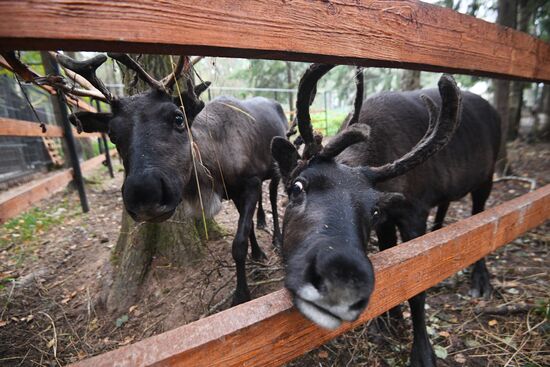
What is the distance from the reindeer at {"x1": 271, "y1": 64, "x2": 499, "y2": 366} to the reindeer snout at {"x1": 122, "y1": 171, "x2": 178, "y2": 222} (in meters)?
0.95

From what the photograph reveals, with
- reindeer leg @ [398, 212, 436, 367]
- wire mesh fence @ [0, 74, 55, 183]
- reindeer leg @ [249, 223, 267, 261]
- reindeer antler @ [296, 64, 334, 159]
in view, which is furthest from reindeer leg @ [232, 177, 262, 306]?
wire mesh fence @ [0, 74, 55, 183]

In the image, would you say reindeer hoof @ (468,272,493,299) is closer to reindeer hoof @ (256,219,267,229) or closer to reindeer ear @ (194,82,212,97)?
reindeer hoof @ (256,219,267,229)

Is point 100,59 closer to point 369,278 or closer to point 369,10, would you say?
point 369,10

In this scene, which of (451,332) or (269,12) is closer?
(269,12)

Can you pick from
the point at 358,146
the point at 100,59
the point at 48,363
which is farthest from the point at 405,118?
the point at 48,363

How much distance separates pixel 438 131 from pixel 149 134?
88.8 inches

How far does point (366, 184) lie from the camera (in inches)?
91.7

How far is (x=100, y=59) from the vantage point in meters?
2.49

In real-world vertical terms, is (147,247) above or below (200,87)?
below

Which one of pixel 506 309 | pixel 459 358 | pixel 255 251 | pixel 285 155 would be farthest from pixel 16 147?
pixel 506 309

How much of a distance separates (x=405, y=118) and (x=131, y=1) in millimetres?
3135

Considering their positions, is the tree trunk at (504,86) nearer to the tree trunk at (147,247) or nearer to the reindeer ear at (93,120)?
the tree trunk at (147,247)

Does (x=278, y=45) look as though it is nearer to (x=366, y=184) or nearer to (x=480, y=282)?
(x=366, y=184)

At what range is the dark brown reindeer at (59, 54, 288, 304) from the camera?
8.40 ft
